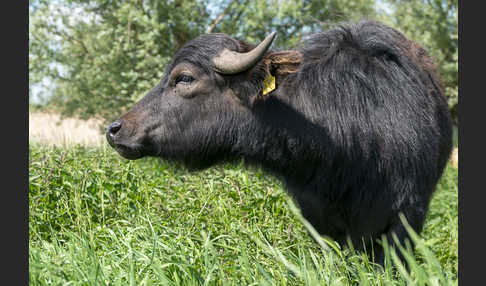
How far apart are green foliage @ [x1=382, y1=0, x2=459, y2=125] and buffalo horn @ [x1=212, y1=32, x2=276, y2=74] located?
12331mm

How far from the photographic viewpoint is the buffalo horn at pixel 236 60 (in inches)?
137

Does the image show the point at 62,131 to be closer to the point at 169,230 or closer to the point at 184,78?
the point at 184,78

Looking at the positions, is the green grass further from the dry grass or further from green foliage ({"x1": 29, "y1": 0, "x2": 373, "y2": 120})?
green foliage ({"x1": 29, "y1": 0, "x2": 373, "y2": 120})

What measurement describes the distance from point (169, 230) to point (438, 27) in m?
14.4

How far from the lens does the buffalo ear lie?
3.66 metres

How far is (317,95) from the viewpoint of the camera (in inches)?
146

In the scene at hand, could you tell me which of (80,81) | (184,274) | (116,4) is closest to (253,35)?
(116,4)

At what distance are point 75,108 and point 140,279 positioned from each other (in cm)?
1135

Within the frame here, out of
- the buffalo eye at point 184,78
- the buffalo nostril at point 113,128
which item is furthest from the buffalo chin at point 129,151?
the buffalo eye at point 184,78

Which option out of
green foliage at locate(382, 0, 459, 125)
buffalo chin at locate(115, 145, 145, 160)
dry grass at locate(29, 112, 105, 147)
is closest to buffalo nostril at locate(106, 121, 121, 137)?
buffalo chin at locate(115, 145, 145, 160)

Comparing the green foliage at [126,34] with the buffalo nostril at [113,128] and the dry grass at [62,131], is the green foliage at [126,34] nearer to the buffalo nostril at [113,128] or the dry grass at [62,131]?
the dry grass at [62,131]

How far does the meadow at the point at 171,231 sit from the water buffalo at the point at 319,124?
0.32 metres

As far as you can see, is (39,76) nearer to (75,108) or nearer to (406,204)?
(75,108)

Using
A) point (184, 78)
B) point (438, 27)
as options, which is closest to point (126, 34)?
point (184, 78)
